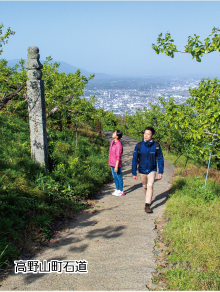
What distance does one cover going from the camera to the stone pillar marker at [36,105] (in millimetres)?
6449

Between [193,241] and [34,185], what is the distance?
3886mm

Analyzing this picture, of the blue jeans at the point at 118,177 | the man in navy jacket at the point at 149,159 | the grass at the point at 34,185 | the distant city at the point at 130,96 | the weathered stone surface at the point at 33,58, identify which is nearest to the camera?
the grass at the point at 34,185

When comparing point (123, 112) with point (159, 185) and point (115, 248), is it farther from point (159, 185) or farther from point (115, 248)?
point (115, 248)

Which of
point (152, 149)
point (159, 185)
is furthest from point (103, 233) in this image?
point (159, 185)

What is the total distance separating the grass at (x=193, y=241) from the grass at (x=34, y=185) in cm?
235

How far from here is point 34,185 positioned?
5.74 meters

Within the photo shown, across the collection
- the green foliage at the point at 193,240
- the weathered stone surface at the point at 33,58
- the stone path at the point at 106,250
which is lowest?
the stone path at the point at 106,250

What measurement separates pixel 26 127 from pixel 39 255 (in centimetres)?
632

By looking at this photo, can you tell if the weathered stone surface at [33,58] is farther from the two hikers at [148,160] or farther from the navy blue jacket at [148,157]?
the navy blue jacket at [148,157]

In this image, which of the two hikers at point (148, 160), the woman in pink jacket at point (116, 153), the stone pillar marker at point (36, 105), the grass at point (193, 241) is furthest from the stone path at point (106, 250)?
the stone pillar marker at point (36, 105)

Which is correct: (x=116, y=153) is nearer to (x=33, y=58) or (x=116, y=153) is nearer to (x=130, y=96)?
(x=33, y=58)

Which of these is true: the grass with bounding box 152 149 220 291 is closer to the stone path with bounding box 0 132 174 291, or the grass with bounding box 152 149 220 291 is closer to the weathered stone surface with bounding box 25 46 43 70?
the stone path with bounding box 0 132 174 291

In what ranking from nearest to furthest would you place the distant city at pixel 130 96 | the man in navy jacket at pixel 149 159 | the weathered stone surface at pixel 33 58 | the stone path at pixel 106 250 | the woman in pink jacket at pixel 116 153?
the stone path at pixel 106 250 → the man in navy jacket at pixel 149 159 → the woman in pink jacket at pixel 116 153 → the weathered stone surface at pixel 33 58 → the distant city at pixel 130 96

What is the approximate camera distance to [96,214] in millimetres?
5594
